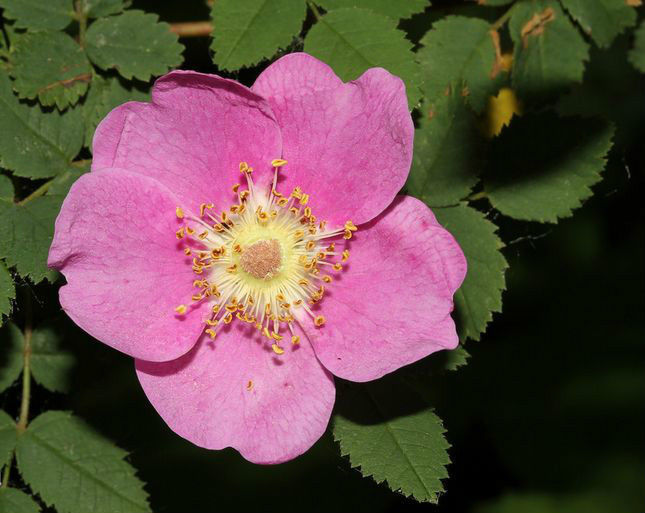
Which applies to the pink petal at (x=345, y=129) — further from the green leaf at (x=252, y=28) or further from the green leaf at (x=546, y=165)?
the green leaf at (x=546, y=165)

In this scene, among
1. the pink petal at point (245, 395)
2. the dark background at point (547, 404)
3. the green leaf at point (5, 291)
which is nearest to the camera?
the green leaf at point (5, 291)

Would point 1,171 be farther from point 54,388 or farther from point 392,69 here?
point 392,69

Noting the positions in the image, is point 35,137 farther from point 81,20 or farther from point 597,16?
point 597,16

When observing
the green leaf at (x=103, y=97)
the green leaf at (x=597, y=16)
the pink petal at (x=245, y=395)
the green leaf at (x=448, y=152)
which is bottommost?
the pink petal at (x=245, y=395)

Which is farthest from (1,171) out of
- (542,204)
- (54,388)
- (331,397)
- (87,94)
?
(542,204)

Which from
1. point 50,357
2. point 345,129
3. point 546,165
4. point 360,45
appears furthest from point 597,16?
point 50,357

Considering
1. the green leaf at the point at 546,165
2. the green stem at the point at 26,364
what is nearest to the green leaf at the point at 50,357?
the green stem at the point at 26,364

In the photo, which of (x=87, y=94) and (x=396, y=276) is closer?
(x=396, y=276)

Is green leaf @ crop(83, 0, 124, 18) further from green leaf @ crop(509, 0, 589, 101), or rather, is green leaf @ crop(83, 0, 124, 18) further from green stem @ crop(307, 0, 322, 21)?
green leaf @ crop(509, 0, 589, 101)
